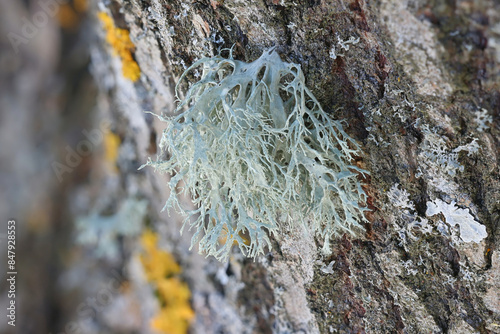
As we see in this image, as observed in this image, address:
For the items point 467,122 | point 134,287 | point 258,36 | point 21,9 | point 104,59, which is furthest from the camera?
point 21,9

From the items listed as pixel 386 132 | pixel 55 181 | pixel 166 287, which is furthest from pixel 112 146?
pixel 386 132

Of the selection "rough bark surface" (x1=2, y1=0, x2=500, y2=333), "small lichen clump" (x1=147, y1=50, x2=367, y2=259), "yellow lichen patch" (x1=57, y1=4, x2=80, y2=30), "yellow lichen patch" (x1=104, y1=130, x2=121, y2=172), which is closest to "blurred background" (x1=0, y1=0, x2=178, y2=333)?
"yellow lichen patch" (x1=57, y1=4, x2=80, y2=30)

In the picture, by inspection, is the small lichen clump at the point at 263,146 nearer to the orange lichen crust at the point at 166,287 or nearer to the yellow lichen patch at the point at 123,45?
the yellow lichen patch at the point at 123,45

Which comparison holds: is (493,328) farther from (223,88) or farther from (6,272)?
(6,272)

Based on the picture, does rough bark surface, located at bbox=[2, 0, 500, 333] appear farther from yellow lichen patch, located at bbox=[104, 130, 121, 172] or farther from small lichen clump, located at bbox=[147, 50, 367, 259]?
yellow lichen patch, located at bbox=[104, 130, 121, 172]

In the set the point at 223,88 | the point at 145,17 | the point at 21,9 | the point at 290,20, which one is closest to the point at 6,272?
the point at 21,9

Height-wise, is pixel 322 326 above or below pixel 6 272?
above

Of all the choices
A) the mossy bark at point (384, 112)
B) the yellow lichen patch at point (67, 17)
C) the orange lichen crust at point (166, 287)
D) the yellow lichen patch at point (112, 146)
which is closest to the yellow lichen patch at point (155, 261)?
the orange lichen crust at point (166, 287)
